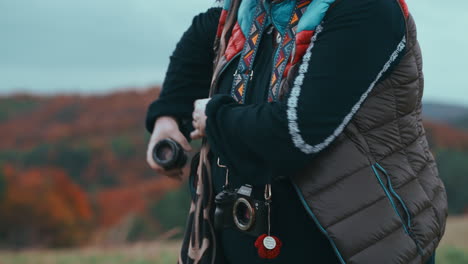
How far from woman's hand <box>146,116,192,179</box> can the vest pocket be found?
0.64 m

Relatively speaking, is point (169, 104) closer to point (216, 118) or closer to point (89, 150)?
point (216, 118)

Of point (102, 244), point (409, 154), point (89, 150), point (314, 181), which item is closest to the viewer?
point (314, 181)

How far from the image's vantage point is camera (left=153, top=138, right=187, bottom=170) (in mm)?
1871

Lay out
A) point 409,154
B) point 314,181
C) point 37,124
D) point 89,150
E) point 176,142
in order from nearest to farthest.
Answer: point 314,181
point 409,154
point 176,142
point 89,150
point 37,124

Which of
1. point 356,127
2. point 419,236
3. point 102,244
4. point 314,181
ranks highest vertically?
point 356,127

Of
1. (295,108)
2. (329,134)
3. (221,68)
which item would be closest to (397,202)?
(329,134)

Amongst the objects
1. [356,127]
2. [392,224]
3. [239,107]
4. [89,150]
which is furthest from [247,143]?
[89,150]

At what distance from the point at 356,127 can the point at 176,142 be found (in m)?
0.63

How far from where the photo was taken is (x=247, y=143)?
1.48m

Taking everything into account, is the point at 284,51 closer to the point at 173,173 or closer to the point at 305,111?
the point at 305,111

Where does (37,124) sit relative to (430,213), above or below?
below

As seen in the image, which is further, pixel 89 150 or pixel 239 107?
pixel 89 150

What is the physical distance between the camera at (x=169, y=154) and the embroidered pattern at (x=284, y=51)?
445 mm

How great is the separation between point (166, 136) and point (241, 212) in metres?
0.44
